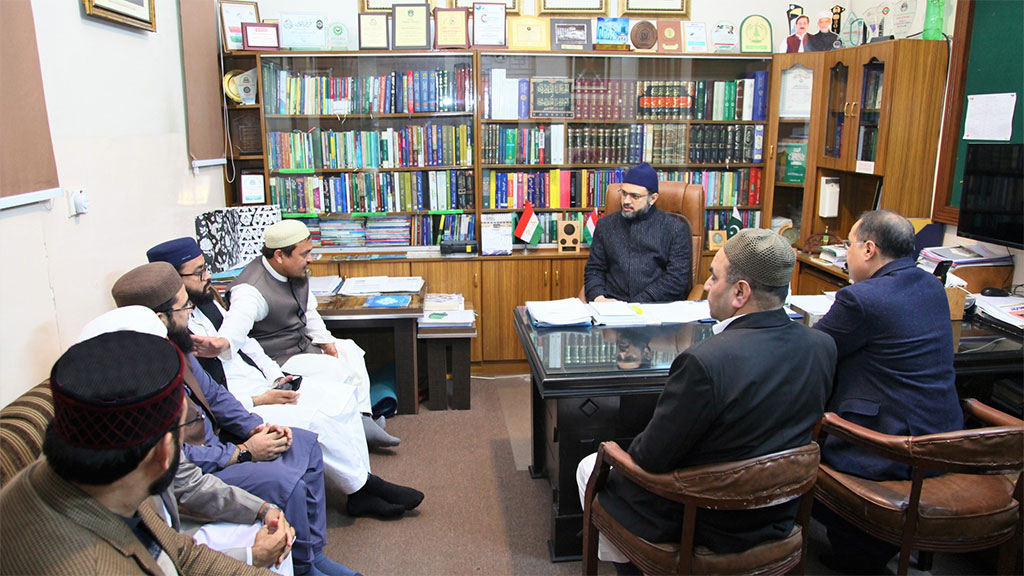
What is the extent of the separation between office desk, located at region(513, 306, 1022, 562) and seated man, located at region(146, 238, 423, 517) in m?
0.70

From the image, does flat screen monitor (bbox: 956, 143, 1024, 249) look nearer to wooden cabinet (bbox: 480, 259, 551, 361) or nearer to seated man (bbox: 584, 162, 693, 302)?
seated man (bbox: 584, 162, 693, 302)

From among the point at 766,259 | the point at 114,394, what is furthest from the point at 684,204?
the point at 114,394

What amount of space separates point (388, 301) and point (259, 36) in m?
1.88

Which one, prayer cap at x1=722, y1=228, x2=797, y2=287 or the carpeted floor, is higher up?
prayer cap at x1=722, y1=228, x2=797, y2=287

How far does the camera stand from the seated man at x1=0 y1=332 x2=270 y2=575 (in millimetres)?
1166

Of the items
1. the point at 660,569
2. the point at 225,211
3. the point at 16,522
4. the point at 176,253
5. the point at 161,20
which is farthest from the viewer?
the point at 225,211

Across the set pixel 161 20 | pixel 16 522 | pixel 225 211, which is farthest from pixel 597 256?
pixel 16 522

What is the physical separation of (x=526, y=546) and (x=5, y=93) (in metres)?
2.36

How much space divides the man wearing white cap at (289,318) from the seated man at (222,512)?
0.85m

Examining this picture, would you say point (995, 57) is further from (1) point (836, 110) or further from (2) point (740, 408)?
(2) point (740, 408)

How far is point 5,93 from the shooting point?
219 cm

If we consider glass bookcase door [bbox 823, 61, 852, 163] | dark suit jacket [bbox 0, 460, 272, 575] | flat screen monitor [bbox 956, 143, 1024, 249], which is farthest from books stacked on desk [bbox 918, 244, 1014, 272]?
dark suit jacket [bbox 0, 460, 272, 575]

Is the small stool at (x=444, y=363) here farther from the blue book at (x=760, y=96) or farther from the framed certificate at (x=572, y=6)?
the blue book at (x=760, y=96)

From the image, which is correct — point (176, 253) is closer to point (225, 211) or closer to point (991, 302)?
point (225, 211)
